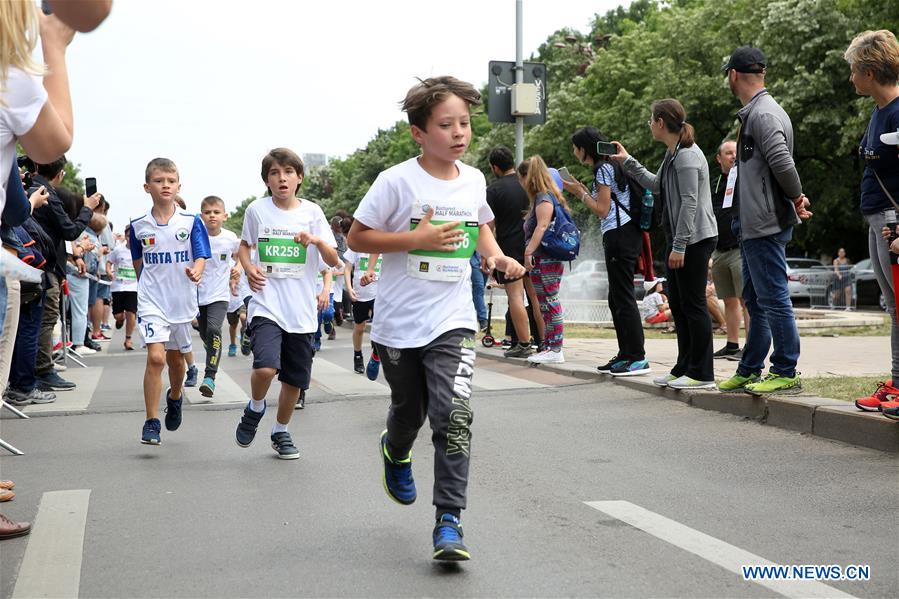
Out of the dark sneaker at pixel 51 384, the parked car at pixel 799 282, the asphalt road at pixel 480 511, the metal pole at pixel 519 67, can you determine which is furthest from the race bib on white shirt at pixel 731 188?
the parked car at pixel 799 282

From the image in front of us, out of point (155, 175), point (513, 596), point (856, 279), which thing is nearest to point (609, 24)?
point (856, 279)

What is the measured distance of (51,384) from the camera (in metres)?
11.6

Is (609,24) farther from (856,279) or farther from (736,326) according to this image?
(736,326)

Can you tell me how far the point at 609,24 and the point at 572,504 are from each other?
62.8 m

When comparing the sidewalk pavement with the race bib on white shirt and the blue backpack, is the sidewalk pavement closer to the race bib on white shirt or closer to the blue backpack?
the blue backpack

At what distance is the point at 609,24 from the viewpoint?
214ft

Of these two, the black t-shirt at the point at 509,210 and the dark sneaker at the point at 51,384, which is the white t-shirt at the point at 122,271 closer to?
the dark sneaker at the point at 51,384

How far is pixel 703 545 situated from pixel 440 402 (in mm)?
1210

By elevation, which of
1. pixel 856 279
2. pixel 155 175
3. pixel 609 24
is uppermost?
pixel 609 24

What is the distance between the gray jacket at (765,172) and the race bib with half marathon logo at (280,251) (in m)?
3.12

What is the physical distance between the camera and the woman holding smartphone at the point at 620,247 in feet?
33.4

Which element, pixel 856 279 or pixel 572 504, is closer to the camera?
pixel 572 504

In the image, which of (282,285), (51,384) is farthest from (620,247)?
(51,384)

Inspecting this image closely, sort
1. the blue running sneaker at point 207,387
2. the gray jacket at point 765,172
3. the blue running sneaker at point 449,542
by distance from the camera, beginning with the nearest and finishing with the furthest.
A: the blue running sneaker at point 449,542, the gray jacket at point 765,172, the blue running sneaker at point 207,387
